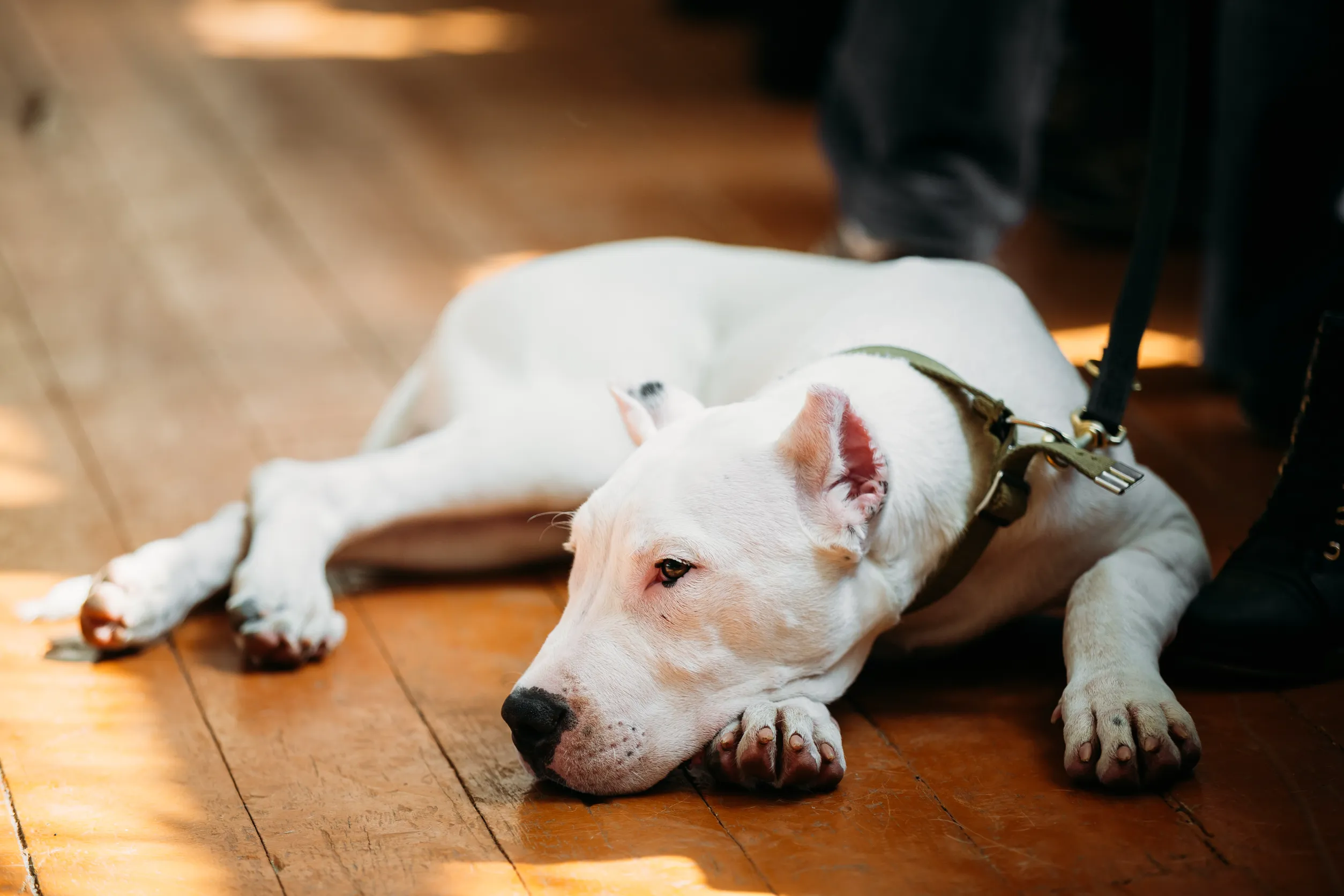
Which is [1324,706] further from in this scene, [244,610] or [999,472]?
[244,610]

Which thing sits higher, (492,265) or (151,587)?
(151,587)

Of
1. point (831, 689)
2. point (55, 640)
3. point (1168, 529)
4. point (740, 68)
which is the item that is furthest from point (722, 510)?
point (740, 68)

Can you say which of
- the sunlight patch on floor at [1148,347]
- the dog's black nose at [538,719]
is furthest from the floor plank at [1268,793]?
the sunlight patch on floor at [1148,347]

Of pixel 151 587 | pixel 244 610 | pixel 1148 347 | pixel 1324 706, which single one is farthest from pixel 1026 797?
pixel 1148 347

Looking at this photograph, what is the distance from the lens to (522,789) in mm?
1766

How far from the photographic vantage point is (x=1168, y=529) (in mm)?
2012

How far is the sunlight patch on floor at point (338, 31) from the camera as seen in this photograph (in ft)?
18.3

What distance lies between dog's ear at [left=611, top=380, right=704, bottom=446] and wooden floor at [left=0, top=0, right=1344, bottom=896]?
0.43m

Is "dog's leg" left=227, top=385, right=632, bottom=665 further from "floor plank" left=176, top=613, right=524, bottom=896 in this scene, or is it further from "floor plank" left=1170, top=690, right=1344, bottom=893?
"floor plank" left=1170, top=690, right=1344, bottom=893

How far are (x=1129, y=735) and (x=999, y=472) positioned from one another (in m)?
0.35

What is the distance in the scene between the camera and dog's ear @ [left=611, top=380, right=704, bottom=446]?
1830 millimetres

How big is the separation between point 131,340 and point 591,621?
1.99 m

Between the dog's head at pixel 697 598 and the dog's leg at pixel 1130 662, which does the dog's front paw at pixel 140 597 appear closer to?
the dog's head at pixel 697 598

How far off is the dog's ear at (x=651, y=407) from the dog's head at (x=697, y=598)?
0.14 m
